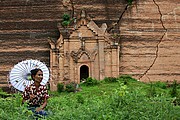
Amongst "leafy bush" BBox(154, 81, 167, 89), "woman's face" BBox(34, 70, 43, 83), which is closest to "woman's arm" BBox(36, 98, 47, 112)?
"woman's face" BBox(34, 70, 43, 83)

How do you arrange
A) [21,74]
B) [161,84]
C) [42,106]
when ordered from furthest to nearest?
[161,84], [21,74], [42,106]

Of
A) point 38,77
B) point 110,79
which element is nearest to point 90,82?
point 110,79

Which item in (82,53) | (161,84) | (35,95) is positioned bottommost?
(161,84)

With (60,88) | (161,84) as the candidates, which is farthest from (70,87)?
(161,84)

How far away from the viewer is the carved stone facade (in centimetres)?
1670

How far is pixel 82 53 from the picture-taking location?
1667 cm

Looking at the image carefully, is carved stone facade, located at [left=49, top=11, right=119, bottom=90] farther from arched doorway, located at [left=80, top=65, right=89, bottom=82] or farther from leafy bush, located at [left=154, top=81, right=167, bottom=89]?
leafy bush, located at [left=154, top=81, right=167, bottom=89]

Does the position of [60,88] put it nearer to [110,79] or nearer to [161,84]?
[110,79]

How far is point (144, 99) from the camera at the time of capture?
6.85m

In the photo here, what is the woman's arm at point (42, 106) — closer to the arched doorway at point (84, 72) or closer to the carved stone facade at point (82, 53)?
the carved stone facade at point (82, 53)

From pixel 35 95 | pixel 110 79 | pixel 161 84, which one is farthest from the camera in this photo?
pixel 161 84

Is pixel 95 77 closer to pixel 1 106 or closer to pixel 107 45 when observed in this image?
pixel 107 45

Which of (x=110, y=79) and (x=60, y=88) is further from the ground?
(x=110, y=79)

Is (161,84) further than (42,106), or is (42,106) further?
(161,84)
